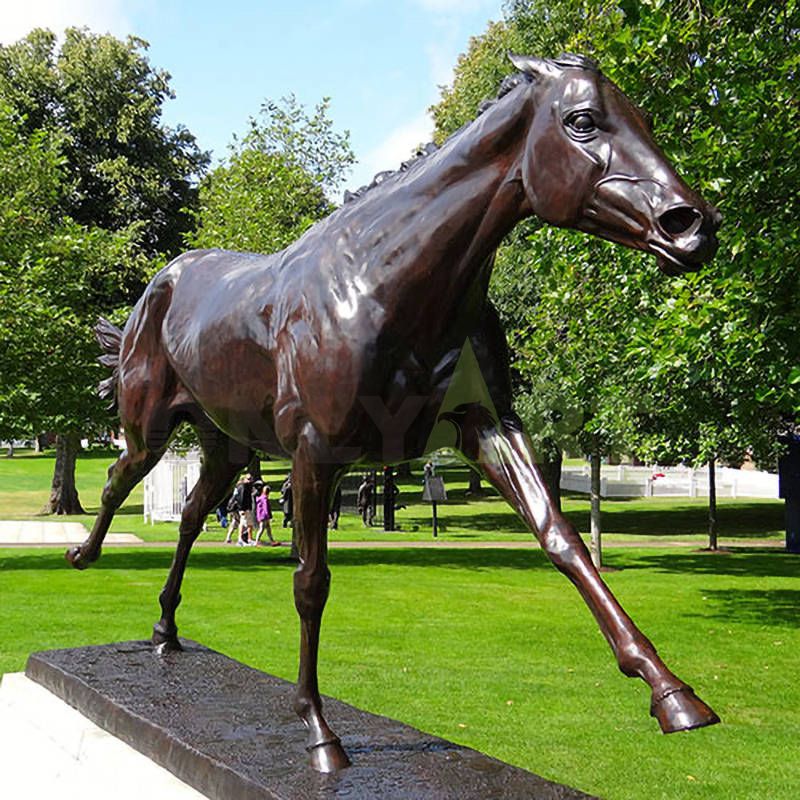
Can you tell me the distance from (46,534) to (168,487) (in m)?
5.20

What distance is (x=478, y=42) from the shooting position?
35656mm

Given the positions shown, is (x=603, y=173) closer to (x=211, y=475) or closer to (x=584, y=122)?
(x=584, y=122)

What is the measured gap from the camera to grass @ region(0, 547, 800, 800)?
7336 millimetres

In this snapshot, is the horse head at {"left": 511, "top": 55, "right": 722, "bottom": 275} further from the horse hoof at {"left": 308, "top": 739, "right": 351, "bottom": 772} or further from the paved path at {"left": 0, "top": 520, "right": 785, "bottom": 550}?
the paved path at {"left": 0, "top": 520, "right": 785, "bottom": 550}

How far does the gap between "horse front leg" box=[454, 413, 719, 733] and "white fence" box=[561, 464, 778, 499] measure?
1615 inches

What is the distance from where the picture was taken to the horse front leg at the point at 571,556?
2.67 m

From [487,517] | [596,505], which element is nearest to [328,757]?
[596,505]

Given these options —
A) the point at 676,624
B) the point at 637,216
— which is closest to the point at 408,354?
the point at 637,216

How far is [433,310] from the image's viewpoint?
11.4 feet

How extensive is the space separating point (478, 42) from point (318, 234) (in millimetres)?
34061

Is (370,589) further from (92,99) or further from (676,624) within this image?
(92,99)

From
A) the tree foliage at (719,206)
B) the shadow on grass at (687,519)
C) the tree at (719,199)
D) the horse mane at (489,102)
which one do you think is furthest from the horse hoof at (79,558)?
the shadow on grass at (687,519)

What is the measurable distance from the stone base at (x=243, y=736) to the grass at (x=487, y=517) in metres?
19.6

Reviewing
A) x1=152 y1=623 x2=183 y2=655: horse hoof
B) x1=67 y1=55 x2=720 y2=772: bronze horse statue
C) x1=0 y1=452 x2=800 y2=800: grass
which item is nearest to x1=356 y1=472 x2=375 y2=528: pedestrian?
x1=0 y1=452 x2=800 y2=800: grass
